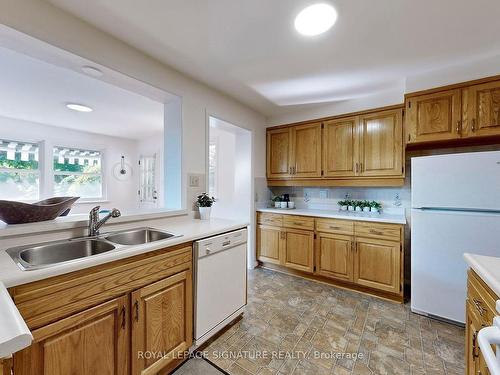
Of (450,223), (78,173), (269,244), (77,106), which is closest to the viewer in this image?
(450,223)

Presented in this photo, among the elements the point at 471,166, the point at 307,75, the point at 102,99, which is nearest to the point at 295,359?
the point at 471,166

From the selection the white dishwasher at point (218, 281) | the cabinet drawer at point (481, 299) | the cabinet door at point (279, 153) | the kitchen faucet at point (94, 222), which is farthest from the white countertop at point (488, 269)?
the cabinet door at point (279, 153)

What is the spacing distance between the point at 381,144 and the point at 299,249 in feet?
5.20

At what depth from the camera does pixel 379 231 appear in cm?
236

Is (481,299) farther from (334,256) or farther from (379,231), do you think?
(334,256)

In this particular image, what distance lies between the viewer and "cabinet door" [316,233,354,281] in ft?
8.32

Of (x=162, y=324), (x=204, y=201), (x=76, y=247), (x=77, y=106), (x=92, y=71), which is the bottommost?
(x=162, y=324)

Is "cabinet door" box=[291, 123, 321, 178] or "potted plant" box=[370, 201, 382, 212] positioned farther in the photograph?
"cabinet door" box=[291, 123, 321, 178]

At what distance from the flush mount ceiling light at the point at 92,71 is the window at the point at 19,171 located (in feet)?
11.6

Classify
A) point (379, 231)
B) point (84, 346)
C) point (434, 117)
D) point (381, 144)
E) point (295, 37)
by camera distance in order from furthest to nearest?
1. point (381, 144)
2. point (379, 231)
3. point (434, 117)
4. point (295, 37)
5. point (84, 346)

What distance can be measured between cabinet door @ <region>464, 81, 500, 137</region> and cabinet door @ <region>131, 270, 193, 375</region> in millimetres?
2651

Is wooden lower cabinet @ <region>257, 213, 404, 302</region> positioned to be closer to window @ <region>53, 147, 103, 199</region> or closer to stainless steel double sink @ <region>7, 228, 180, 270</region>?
stainless steel double sink @ <region>7, 228, 180, 270</region>

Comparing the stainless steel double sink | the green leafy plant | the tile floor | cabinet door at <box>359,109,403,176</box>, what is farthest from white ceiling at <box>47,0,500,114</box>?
the tile floor

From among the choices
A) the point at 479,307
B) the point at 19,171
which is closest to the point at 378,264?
the point at 479,307
